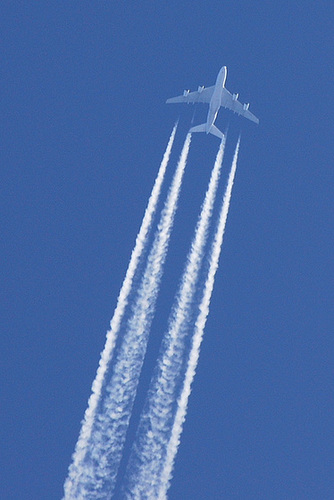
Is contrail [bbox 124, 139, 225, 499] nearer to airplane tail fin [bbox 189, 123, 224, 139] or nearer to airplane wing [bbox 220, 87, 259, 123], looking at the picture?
airplane tail fin [bbox 189, 123, 224, 139]

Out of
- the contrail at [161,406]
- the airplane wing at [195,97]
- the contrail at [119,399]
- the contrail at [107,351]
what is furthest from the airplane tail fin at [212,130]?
the contrail at [161,406]

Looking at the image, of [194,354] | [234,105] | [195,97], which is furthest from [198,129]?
[194,354]

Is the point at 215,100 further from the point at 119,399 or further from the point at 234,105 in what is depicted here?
the point at 119,399

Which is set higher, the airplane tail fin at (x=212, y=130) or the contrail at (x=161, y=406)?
the airplane tail fin at (x=212, y=130)

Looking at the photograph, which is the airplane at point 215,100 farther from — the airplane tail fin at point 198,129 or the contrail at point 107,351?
the contrail at point 107,351

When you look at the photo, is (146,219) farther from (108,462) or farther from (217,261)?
(108,462)

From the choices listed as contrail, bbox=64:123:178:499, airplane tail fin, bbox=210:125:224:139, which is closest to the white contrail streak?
contrail, bbox=64:123:178:499

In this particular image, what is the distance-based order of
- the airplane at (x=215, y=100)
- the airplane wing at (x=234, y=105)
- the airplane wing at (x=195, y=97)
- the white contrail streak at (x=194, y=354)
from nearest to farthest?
the white contrail streak at (x=194, y=354) → the airplane at (x=215, y=100) → the airplane wing at (x=195, y=97) → the airplane wing at (x=234, y=105)
